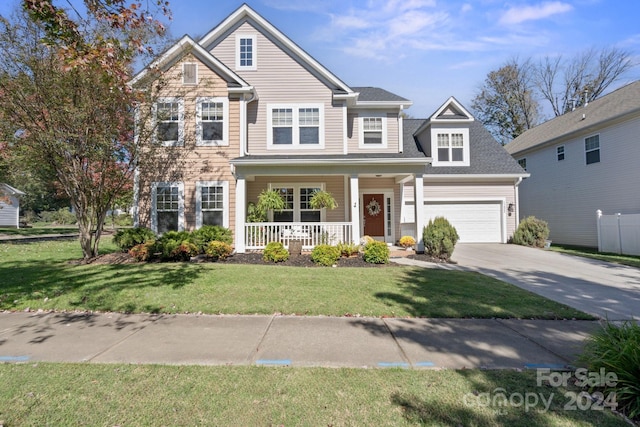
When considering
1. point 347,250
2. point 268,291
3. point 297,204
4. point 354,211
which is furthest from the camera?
point 297,204

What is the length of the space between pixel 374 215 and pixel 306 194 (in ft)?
11.2

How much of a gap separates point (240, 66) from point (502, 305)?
12.8m

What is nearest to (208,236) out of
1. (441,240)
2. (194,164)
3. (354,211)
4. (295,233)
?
(295,233)

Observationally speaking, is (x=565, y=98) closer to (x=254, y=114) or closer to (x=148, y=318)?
(x=254, y=114)

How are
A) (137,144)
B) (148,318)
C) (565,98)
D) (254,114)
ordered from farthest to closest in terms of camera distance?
(565,98), (254,114), (137,144), (148,318)

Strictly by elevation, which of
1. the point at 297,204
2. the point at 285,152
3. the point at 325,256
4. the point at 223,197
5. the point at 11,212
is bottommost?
the point at 325,256

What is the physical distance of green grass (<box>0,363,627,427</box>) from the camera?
2.58 meters

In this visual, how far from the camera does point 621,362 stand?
9.82ft

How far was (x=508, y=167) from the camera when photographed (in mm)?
15758

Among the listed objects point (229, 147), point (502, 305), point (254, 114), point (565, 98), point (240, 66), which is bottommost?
point (502, 305)

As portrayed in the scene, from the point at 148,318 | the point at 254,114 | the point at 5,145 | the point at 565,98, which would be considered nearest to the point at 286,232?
the point at 254,114

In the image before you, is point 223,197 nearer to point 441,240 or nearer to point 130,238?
point 130,238

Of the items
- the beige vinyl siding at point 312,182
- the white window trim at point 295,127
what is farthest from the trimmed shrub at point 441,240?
the white window trim at point 295,127

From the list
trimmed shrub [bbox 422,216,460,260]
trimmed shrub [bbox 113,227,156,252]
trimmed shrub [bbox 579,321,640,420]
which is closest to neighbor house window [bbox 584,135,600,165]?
trimmed shrub [bbox 422,216,460,260]
